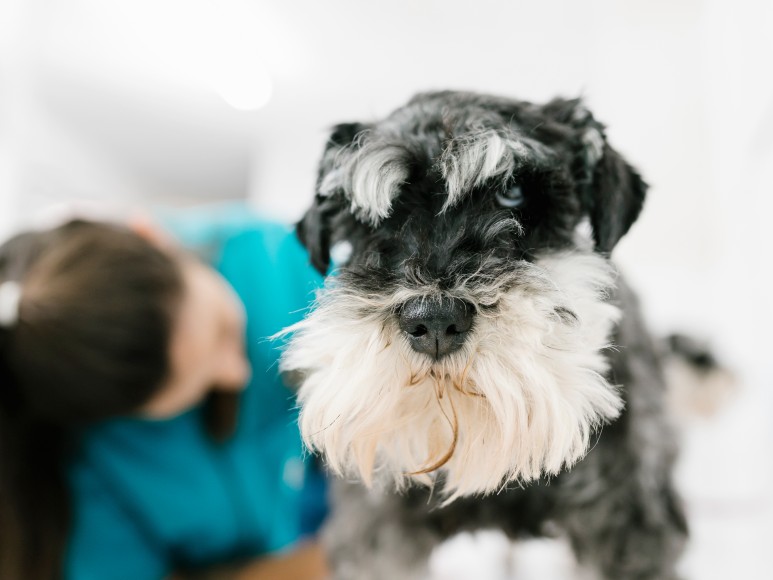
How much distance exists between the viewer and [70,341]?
3.28 ft

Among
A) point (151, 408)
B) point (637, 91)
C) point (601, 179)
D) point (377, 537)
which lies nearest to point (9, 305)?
point (151, 408)

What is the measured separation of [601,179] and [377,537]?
57 centimetres

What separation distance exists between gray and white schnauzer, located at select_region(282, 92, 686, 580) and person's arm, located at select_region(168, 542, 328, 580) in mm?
815

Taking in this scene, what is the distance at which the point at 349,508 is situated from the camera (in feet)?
2.66

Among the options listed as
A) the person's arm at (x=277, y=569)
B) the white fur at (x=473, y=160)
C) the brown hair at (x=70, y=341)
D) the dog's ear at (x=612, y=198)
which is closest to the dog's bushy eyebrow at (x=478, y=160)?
the white fur at (x=473, y=160)

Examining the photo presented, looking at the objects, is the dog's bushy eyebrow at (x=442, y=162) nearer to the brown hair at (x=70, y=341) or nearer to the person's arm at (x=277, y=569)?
the brown hair at (x=70, y=341)

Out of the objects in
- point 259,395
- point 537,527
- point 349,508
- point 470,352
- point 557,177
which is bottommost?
point 259,395

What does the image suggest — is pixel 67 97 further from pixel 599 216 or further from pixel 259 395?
pixel 599 216

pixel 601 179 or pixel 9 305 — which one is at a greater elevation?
pixel 601 179

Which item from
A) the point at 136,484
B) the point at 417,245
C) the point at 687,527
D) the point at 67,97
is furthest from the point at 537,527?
the point at 67,97

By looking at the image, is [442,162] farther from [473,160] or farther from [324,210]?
[324,210]

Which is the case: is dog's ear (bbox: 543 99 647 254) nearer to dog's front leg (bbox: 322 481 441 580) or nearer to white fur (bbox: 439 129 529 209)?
white fur (bbox: 439 129 529 209)

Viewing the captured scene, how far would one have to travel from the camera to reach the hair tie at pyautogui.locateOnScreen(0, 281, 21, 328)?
105cm

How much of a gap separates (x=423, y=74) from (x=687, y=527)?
3.32 feet
